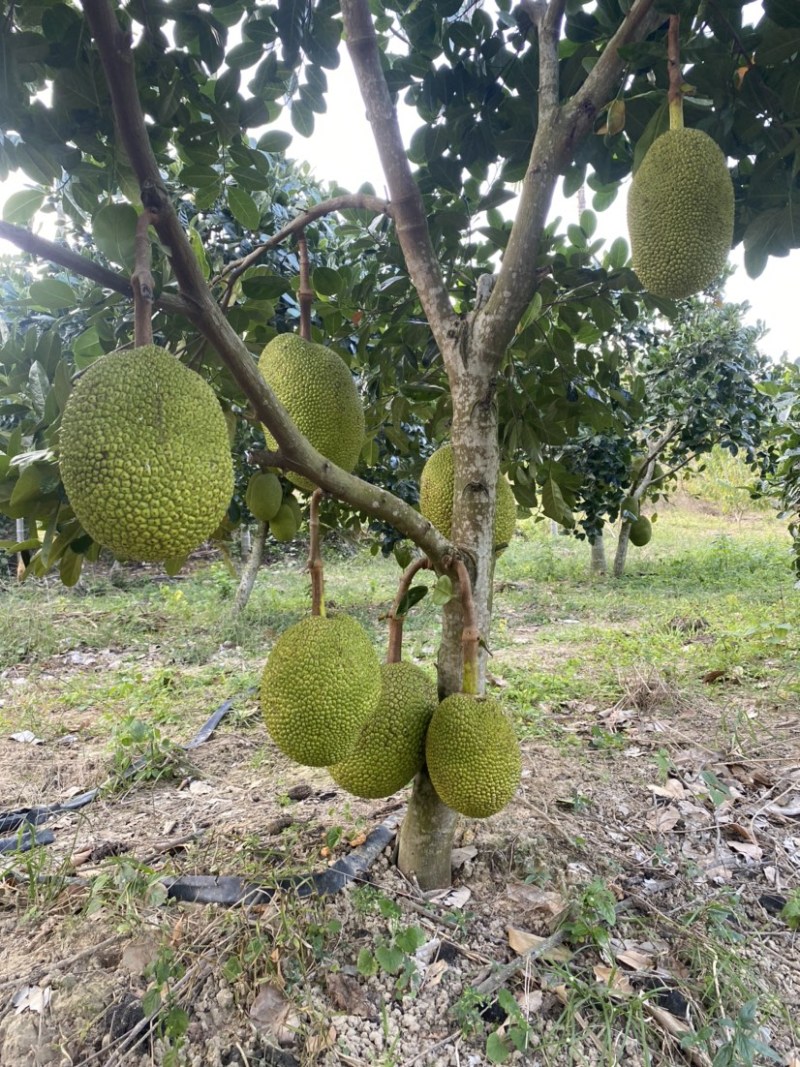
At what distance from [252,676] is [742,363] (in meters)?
4.21

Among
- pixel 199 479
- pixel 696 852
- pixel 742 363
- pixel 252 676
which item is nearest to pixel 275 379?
pixel 199 479

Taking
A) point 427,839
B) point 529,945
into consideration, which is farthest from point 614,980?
point 427,839

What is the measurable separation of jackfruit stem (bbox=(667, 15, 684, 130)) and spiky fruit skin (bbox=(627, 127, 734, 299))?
0.06 ft

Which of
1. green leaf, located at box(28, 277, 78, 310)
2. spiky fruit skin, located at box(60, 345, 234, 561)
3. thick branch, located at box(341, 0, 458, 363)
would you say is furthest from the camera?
thick branch, located at box(341, 0, 458, 363)

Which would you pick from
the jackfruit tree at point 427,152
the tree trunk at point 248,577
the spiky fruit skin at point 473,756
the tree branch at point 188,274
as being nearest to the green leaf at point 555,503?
the jackfruit tree at point 427,152

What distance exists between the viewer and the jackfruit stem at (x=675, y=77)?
0.93m

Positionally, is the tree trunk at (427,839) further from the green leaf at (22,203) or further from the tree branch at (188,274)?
the green leaf at (22,203)

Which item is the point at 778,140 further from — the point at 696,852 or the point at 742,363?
the point at 742,363

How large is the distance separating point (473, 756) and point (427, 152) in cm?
109

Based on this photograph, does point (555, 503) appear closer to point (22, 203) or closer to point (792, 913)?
point (792, 913)

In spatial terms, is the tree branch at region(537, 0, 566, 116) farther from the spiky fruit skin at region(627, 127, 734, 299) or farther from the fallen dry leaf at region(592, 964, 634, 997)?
the fallen dry leaf at region(592, 964, 634, 997)

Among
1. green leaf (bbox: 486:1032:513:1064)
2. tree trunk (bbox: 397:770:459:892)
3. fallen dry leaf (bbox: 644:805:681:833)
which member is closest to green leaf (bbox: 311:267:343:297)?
tree trunk (bbox: 397:770:459:892)

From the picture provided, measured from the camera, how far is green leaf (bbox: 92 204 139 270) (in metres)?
0.67

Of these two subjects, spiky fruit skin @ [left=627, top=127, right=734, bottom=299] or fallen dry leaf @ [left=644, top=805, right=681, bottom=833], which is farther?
fallen dry leaf @ [left=644, top=805, right=681, bottom=833]
